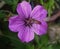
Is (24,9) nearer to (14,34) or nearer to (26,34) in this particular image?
(26,34)

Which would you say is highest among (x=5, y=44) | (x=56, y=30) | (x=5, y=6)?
(x=5, y=6)

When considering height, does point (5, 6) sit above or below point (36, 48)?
above

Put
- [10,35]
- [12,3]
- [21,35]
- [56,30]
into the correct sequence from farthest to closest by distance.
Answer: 1. [56,30]
2. [10,35]
3. [12,3]
4. [21,35]

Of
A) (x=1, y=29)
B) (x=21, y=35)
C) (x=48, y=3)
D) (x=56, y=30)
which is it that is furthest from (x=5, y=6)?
(x=56, y=30)

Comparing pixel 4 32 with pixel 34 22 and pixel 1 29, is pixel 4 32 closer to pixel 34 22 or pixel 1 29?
pixel 1 29

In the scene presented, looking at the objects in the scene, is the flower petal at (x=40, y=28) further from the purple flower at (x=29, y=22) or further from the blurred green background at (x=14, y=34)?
the blurred green background at (x=14, y=34)

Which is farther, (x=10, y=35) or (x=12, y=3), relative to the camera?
(x=10, y=35)

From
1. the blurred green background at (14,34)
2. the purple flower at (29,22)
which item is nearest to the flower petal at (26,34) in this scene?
the purple flower at (29,22)

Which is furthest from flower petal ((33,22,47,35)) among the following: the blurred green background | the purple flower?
the blurred green background
